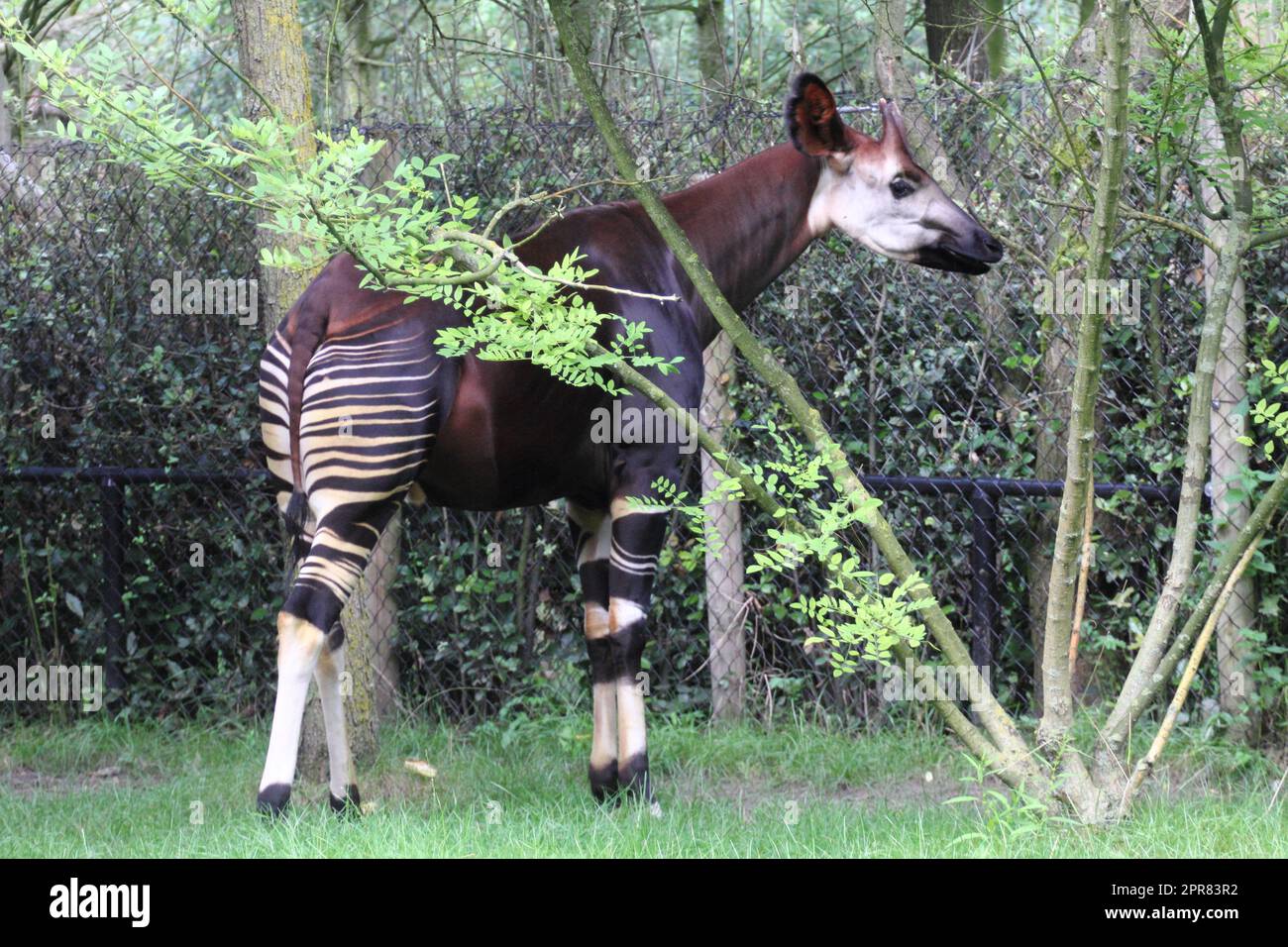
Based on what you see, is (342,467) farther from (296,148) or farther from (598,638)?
(296,148)

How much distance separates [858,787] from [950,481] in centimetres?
115

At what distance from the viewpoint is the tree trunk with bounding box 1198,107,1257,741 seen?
4691 millimetres

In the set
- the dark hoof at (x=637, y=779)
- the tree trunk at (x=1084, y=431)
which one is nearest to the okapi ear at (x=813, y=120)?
the tree trunk at (x=1084, y=431)

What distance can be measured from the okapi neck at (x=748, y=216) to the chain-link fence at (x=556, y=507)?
2.54ft

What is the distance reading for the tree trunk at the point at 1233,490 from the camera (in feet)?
15.4

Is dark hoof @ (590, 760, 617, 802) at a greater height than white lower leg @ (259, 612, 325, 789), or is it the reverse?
white lower leg @ (259, 612, 325, 789)

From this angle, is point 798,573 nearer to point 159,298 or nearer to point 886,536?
point 886,536

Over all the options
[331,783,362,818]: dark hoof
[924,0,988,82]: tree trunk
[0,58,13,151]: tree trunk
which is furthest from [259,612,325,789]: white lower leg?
[0,58,13,151]: tree trunk

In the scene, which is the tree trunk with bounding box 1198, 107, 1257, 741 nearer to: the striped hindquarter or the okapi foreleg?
the okapi foreleg

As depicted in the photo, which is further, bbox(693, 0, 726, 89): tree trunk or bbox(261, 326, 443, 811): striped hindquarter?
bbox(693, 0, 726, 89): tree trunk

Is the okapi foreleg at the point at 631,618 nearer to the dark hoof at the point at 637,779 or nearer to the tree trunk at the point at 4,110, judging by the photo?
the dark hoof at the point at 637,779

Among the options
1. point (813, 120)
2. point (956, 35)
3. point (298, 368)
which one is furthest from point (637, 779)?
point (956, 35)

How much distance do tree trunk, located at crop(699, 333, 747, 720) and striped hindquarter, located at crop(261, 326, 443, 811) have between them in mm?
1676

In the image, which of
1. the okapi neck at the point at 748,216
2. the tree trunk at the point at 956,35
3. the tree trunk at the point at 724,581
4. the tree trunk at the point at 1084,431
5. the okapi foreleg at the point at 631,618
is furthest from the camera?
the tree trunk at the point at 956,35
